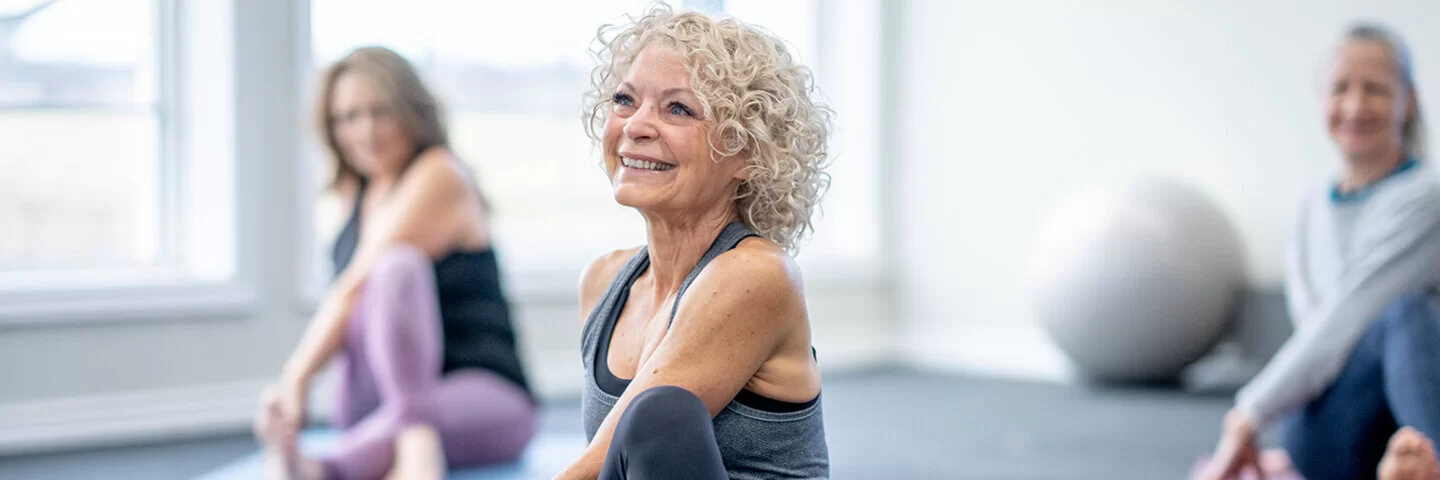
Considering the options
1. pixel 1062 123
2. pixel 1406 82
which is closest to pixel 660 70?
Result: pixel 1406 82

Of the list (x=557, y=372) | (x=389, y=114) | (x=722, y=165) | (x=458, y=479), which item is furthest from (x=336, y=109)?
(x=557, y=372)

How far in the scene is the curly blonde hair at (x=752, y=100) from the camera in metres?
1.27

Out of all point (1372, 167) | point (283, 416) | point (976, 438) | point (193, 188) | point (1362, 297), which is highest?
point (1372, 167)

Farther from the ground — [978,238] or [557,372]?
[978,238]

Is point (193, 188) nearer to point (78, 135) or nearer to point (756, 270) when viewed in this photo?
point (78, 135)

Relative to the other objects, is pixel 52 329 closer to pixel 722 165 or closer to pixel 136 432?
pixel 136 432

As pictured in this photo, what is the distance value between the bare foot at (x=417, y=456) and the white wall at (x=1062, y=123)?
283cm

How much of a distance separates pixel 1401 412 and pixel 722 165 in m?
1.39

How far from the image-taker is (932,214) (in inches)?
210

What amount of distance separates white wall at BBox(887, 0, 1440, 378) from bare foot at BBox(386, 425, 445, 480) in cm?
283

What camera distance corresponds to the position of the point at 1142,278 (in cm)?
405

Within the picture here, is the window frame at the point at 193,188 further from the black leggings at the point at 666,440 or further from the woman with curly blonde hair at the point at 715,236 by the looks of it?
the black leggings at the point at 666,440

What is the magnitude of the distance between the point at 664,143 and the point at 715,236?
0.13 m

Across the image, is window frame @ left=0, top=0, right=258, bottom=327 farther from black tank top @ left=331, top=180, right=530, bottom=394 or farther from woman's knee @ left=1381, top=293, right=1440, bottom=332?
woman's knee @ left=1381, top=293, right=1440, bottom=332
